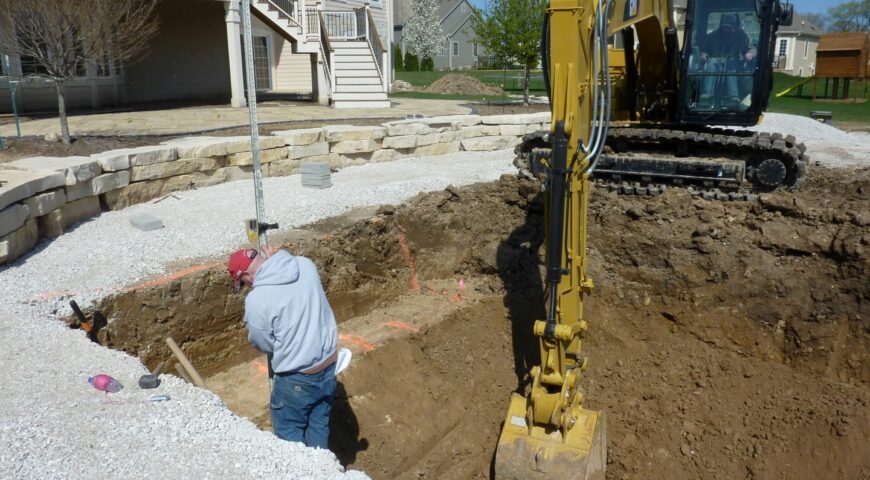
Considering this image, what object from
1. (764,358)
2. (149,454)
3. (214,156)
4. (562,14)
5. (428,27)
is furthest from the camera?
(428,27)

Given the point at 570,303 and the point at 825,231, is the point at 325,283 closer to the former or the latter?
the point at 570,303

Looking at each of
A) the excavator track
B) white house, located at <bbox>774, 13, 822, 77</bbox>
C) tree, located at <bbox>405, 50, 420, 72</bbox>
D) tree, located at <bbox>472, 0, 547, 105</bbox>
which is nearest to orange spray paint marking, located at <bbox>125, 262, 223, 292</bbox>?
the excavator track

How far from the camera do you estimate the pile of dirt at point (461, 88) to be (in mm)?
25766

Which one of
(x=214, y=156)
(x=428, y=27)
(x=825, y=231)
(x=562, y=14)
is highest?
(x=428, y=27)

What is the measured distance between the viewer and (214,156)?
9.94 metres

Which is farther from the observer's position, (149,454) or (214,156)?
(214,156)

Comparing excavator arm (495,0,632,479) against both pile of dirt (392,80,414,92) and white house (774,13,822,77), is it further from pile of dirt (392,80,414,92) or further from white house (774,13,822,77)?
white house (774,13,822,77)

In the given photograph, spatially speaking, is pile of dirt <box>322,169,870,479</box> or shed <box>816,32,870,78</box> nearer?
pile of dirt <box>322,169,870,479</box>

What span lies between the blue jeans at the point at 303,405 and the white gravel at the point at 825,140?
10.5 metres

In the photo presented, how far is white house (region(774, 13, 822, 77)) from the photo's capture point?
→ 46.6 m

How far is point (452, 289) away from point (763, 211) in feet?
12.6

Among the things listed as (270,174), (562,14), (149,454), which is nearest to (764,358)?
(562,14)

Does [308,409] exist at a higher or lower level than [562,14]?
lower

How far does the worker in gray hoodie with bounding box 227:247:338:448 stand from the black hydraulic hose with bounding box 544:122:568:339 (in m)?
1.46
